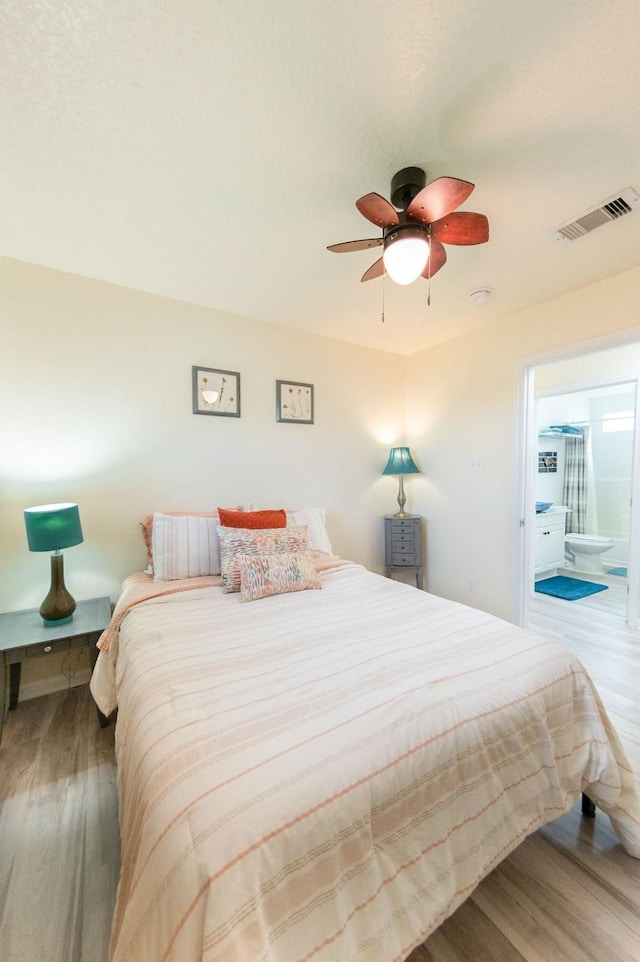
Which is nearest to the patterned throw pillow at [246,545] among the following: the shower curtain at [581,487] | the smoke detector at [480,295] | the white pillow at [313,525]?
the white pillow at [313,525]

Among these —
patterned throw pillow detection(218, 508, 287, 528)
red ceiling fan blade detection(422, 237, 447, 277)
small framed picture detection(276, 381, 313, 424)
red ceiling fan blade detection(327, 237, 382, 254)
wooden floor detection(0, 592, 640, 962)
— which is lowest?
wooden floor detection(0, 592, 640, 962)

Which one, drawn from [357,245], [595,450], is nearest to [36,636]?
[357,245]

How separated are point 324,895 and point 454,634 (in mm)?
919

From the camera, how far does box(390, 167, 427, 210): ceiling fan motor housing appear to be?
1436 millimetres

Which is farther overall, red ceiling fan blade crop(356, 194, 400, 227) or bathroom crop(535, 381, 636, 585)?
bathroom crop(535, 381, 636, 585)

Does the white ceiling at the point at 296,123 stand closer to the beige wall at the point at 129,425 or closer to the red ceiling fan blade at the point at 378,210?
the red ceiling fan blade at the point at 378,210

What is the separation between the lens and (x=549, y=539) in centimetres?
444

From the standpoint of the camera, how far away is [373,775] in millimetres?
834

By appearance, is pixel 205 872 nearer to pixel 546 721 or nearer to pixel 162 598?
pixel 546 721

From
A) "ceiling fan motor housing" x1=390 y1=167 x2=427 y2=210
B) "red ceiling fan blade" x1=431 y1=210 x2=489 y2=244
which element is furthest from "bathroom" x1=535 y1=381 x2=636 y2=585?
"ceiling fan motor housing" x1=390 y1=167 x2=427 y2=210

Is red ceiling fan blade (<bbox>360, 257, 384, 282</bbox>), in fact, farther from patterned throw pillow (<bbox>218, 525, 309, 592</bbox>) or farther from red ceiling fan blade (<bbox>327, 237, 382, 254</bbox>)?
patterned throw pillow (<bbox>218, 525, 309, 592</bbox>)

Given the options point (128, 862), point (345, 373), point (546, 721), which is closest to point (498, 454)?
point (345, 373)

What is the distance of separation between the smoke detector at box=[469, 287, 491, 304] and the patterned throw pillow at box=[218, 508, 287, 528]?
1.99 m

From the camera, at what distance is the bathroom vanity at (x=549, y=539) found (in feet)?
14.1
